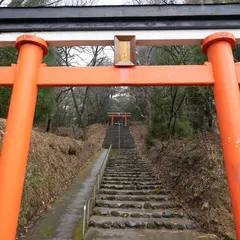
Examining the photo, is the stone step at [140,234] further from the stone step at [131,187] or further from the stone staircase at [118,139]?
the stone staircase at [118,139]

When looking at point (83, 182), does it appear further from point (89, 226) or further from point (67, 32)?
point (67, 32)

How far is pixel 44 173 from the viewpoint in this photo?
7754 millimetres

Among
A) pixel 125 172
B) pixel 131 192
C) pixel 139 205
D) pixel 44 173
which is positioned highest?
pixel 125 172

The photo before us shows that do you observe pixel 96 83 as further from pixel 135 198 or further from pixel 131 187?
pixel 131 187

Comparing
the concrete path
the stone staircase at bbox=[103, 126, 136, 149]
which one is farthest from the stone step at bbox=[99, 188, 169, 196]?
the stone staircase at bbox=[103, 126, 136, 149]

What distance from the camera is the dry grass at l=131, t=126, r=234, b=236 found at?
18.9 ft

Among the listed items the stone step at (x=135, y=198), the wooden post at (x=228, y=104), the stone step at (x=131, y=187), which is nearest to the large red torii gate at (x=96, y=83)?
the wooden post at (x=228, y=104)

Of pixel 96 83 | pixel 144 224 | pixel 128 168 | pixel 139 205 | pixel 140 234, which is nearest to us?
pixel 96 83

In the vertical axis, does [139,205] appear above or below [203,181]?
below

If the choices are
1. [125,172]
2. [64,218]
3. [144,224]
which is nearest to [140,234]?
[144,224]

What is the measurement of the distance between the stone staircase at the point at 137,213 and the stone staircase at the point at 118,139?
39.2 feet

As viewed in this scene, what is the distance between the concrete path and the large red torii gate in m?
2.99

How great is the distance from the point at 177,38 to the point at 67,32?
165cm

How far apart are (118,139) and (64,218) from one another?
17.7 m
